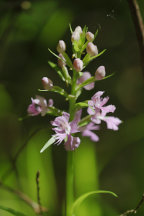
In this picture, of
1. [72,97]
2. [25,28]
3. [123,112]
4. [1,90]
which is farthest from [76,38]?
[123,112]

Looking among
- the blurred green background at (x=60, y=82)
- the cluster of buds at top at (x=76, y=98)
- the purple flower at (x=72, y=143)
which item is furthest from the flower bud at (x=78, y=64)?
the blurred green background at (x=60, y=82)

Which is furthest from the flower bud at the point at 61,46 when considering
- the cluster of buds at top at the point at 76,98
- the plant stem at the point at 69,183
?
the plant stem at the point at 69,183

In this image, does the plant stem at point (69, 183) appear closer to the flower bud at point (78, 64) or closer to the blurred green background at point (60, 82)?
the flower bud at point (78, 64)

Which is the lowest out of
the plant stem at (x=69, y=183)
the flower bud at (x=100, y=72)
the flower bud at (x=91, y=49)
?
the plant stem at (x=69, y=183)

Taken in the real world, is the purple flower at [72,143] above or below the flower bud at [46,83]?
below

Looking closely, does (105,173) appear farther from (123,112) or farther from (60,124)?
(60,124)

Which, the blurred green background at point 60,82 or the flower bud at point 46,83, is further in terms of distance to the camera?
the blurred green background at point 60,82

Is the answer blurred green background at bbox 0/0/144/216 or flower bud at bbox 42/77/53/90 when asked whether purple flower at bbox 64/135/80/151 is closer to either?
flower bud at bbox 42/77/53/90

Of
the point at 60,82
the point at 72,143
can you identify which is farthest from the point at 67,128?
the point at 60,82

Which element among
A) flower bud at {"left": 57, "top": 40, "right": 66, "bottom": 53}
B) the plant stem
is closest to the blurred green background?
the plant stem

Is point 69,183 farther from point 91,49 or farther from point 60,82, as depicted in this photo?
point 60,82

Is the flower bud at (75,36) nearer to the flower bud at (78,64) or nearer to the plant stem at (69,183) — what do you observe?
the flower bud at (78,64)
